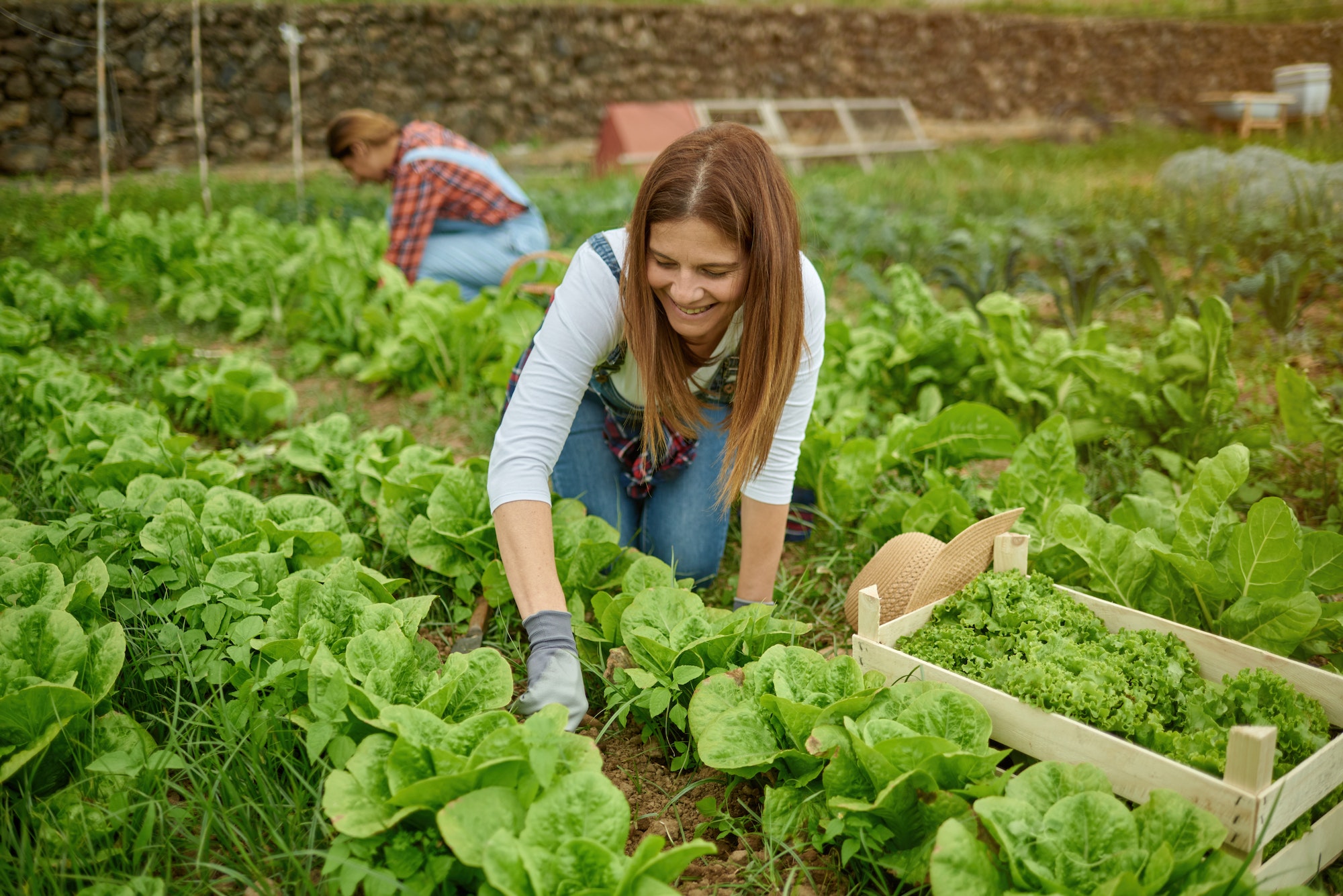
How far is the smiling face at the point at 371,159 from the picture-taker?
15.3ft

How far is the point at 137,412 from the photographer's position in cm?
276

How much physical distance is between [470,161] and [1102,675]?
407 centimetres

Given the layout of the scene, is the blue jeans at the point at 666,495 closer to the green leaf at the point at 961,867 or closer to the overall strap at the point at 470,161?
the green leaf at the point at 961,867

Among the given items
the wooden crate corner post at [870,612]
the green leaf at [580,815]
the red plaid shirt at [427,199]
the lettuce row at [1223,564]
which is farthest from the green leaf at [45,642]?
the red plaid shirt at [427,199]

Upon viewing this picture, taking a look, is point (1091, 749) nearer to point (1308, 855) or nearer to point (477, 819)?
point (1308, 855)

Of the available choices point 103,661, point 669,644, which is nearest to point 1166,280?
point 669,644

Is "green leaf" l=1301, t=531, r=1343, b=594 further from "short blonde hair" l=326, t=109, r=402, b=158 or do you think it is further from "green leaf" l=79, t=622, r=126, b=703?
"short blonde hair" l=326, t=109, r=402, b=158

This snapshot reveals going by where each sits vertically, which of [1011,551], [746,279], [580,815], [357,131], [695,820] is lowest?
[695,820]

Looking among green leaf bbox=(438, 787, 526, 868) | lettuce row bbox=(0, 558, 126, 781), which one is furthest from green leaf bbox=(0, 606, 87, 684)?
green leaf bbox=(438, 787, 526, 868)

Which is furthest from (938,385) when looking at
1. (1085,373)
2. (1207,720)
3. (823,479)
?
(1207,720)

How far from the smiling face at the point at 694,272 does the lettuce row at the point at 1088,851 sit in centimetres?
100

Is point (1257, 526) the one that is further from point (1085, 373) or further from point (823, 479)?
point (1085, 373)

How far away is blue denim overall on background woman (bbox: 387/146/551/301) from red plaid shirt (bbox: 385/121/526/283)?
0.05 metres

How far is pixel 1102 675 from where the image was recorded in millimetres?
1616
